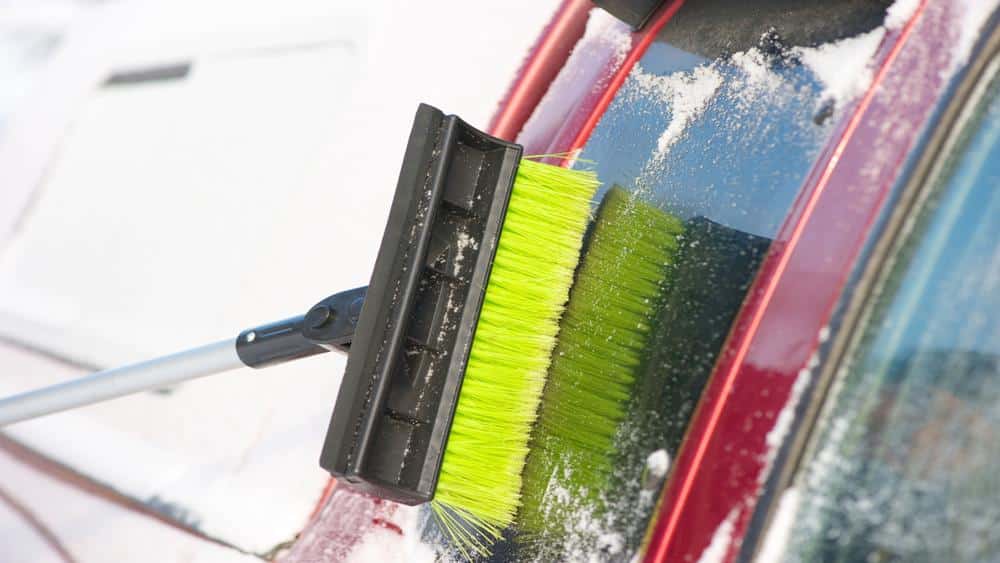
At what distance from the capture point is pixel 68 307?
2314 mm

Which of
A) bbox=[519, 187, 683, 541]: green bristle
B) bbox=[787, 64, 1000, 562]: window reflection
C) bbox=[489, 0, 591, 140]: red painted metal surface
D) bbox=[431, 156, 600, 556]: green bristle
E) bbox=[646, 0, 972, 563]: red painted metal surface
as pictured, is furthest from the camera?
bbox=[489, 0, 591, 140]: red painted metal surface

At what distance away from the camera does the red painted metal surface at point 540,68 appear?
1.65 meters

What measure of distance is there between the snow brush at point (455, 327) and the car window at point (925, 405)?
46 cm

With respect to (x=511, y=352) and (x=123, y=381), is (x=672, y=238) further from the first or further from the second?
(x=123, y=381)

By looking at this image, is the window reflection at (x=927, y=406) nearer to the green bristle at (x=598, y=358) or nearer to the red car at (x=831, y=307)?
the red car at (x=831, y=307)

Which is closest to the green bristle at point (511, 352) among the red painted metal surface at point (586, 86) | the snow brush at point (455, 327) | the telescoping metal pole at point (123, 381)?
the snow brush at point (455, 327)

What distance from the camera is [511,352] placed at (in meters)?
1.26

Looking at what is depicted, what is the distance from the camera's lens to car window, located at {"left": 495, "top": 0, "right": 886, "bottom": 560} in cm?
100

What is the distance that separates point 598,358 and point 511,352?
136 millimetres

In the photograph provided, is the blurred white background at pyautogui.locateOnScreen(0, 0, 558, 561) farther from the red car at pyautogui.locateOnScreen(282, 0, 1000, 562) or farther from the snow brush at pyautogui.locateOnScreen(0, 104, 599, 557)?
the red car at pyautogui.locateOnScreen(282, 0, 1000, 562)

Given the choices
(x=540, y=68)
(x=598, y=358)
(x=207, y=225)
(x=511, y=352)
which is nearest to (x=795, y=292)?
(x=598, y=358)

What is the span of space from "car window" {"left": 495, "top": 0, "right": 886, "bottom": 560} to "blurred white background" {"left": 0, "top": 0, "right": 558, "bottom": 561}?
53cm

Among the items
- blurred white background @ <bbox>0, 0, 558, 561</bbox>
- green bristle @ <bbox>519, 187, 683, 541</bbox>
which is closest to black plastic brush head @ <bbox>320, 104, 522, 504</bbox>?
green bristle @ <bbox>519, 187, 683, 541</bbox>

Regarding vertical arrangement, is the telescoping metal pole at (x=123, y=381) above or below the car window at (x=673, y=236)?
below
